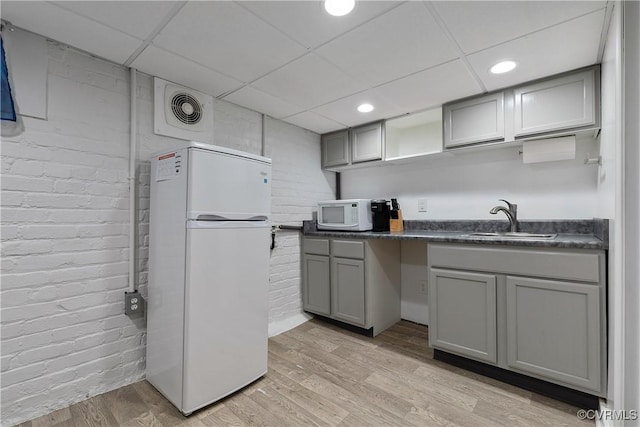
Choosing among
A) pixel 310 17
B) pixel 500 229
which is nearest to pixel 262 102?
pixel 310 17

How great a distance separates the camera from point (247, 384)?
72.7 inches

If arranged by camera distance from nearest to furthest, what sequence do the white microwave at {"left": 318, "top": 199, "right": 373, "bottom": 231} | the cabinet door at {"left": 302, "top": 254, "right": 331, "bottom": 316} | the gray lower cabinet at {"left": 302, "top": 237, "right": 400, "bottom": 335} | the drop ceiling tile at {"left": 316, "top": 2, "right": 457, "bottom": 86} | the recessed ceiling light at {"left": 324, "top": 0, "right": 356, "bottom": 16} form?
the recessed ceiling light at {"left": 324, "top": 0, "right": 356, "bottom": 16}
the drop ceiling tile at {"left": 316, "top": 2, "right": 457, "bottom": 86}
the gray lower cabinet at {"left": 302, "top": 237, "right": 400, "bottom": 335}
the white microwave at {"left": 318, "top": 199, "right": 373, "bottom": 231}
the cabinet door at {"left": 302, "top": 254, "right": 331, "bottom": 316}

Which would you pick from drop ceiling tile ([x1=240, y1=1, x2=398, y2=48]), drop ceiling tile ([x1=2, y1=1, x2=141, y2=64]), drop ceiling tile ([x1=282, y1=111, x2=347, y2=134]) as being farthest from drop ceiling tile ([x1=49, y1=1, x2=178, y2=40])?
drop ceiling tile ([x1=282, y1=111, x2=347, y2=134])

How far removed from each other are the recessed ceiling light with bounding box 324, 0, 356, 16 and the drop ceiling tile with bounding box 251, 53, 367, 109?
15.2 inches

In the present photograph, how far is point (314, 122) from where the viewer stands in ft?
9.73

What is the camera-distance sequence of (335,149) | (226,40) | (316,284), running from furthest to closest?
(335,149) → (316,284) → (226,40)

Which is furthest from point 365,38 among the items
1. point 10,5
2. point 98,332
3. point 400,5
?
point 98,332

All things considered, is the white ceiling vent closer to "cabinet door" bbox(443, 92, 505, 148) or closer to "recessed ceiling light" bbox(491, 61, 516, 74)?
"cabinet door" bbox(443, 92, 505, 148)

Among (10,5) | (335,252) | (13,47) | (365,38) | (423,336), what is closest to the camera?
(10,5)

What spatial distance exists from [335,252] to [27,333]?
2.12 metres

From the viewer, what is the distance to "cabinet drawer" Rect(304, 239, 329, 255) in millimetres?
2857

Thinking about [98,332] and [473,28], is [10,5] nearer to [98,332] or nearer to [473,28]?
[98,332]

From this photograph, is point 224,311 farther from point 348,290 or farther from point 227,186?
point 348,290

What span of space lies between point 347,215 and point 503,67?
5.30 ft
